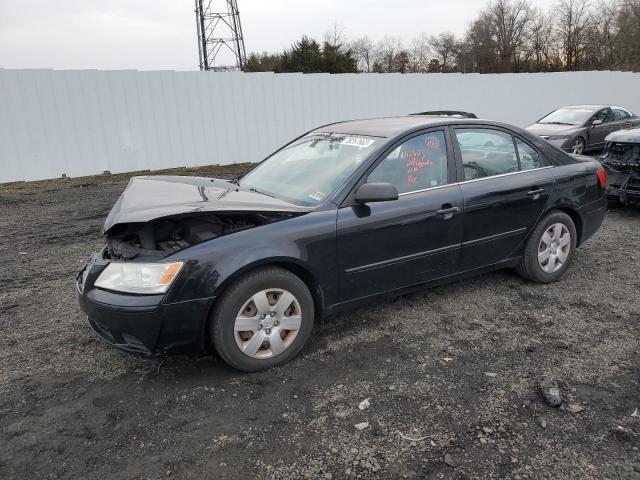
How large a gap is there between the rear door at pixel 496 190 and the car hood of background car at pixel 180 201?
4.96 ft

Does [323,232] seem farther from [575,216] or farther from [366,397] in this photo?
[575,216]

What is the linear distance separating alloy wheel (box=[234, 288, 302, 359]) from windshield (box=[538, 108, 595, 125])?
40.4ft

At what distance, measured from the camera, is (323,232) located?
3.29 metres

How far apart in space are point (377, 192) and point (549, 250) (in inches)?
88.7

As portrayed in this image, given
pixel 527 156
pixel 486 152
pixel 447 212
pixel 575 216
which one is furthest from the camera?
pixel 575 216

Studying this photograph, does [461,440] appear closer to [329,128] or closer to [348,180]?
[348,180]

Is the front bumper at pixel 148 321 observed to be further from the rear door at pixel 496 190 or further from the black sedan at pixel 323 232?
the rear door at pixel 496 190

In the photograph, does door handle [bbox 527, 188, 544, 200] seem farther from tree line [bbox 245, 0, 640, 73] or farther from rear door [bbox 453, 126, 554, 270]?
tree line [bbox 245, 0, 640, 73]

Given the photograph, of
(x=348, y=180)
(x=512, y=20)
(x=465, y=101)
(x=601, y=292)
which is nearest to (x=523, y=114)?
(x=465, y=101)

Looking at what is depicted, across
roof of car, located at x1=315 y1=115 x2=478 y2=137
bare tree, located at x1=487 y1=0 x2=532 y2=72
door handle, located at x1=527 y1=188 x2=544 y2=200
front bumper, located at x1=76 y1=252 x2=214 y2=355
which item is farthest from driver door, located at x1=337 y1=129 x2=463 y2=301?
bare tree, located at x1=487 y1=0 x2=532 y2=72

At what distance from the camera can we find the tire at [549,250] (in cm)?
446

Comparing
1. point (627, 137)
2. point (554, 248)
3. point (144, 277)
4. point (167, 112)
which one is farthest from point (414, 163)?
point (167, 112)

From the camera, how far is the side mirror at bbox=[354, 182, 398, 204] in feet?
10.7

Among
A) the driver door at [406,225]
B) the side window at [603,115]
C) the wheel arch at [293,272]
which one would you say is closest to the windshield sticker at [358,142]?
the driver door at [406,225]
